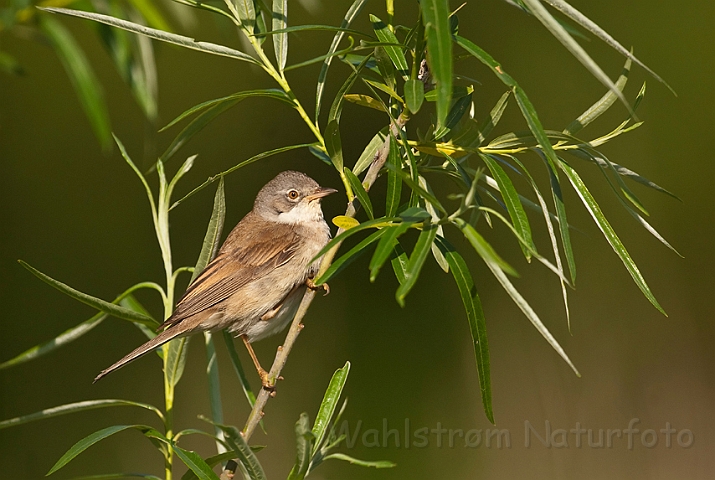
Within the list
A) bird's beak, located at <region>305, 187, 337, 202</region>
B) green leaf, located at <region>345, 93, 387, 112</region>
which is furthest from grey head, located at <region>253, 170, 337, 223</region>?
green leaf, located at <region>345, 93, 387, 112</region>

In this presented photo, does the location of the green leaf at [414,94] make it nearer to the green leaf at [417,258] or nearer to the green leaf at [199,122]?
the green leaf at [417,258]

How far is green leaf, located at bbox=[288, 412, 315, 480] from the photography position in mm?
1814

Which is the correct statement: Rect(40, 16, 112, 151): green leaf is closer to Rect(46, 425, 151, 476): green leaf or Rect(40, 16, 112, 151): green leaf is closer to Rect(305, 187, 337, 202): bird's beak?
Rect(46, 425, 151, 476): green leaf

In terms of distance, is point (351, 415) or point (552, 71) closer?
point (351, 415)

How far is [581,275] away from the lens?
6.53 metres

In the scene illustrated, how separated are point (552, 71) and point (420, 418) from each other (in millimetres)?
3347

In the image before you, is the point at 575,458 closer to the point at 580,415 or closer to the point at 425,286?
the point at 580,415

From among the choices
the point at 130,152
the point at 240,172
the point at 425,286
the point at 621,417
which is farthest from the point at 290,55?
the point at 621,417

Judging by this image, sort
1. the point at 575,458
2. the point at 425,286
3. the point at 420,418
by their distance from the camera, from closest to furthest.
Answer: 1. the point at 575,458
2. the point at 420,418
3. the point at 425,286

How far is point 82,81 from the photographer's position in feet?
6.90

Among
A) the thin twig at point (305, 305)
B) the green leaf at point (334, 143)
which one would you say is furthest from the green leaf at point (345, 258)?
the green leaf at point (334, 143)

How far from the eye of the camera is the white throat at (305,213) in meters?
4.10

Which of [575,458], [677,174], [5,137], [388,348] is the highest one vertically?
[5,137]

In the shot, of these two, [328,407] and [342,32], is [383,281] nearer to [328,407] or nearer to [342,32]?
[328,407]
